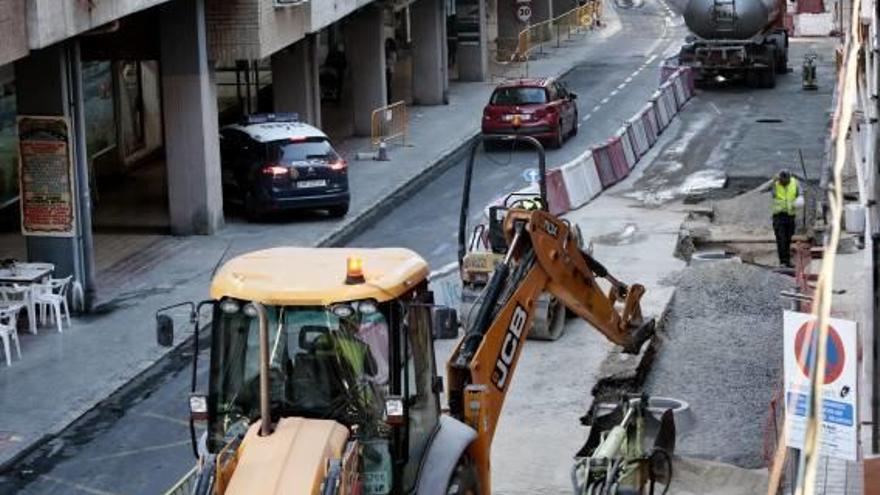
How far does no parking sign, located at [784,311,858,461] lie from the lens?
10.4 meters

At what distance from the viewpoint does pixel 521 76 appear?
170 feet

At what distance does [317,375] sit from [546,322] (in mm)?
10756

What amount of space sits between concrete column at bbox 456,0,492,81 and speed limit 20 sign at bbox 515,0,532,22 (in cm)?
481

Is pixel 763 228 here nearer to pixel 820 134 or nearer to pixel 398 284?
pixel 820 134

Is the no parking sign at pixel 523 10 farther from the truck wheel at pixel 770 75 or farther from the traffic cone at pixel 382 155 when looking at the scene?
the traffic cone at pixel 382 155

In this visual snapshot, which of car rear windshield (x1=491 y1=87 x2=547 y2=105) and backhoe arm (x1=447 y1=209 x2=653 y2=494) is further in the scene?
car rear windshield (x1=491 y1=87 x2=547 y2=105)

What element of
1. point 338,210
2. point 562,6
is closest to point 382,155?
point 338,210

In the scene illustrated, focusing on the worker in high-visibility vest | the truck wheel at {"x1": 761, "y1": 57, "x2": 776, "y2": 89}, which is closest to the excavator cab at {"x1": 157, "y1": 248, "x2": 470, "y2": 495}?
the worker in high-visibility vest

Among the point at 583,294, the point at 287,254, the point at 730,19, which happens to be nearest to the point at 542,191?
the point at 583,294

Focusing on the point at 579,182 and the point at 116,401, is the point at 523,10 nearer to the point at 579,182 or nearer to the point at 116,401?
the point at 579,182

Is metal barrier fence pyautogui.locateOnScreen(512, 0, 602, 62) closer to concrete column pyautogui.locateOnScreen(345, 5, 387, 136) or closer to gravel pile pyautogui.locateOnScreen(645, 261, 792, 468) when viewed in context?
concrete column pyautogui.locateOnScreen(345, 5, 387, 136)

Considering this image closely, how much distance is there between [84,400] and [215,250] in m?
8.65

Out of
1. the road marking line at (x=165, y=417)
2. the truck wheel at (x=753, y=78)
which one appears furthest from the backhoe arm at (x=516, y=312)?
the truck wheel at (x=753, y=78)

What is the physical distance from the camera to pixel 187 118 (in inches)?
1192
